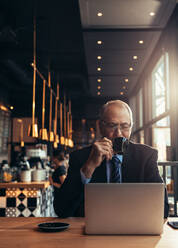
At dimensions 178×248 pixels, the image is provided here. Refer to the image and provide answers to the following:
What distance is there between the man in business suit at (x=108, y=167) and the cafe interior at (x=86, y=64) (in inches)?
27.1

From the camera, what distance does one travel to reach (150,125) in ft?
24.5

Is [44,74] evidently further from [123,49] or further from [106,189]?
[106,189]

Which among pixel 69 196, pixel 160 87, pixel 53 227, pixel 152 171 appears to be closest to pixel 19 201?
pixel 69 196

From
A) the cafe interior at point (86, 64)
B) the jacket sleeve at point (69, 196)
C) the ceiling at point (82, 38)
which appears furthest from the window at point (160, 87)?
the jacket sleeve at point (69, 196)

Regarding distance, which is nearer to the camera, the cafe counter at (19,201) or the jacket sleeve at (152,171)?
the jacket sleeve at (152,171)

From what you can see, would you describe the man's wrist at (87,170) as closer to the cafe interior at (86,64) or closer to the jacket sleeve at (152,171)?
the jacket sleeve at (152,171)

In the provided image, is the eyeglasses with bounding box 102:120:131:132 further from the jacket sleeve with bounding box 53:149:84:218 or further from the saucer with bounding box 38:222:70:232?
the saucer with bounding box 38:222:70:232

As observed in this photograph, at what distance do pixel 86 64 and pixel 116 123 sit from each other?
5539 millimetres

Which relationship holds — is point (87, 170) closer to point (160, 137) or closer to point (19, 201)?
point (19, 201)

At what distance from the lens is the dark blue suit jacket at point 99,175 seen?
1686mm

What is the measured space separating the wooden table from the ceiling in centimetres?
375

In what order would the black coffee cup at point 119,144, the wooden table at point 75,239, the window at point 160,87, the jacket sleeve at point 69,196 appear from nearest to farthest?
the wooden table at point 75,239
the black coffee cup at point 119,144
the jacket sleeve at point 69,196
the window at point 160,87

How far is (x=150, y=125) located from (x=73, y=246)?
21.6 ft

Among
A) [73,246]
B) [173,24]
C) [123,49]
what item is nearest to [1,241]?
[73,246]
